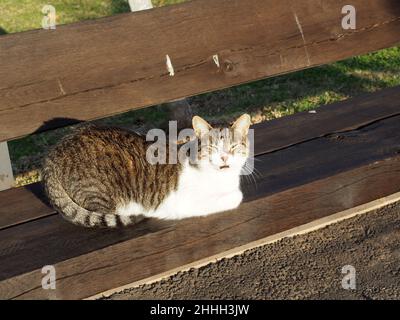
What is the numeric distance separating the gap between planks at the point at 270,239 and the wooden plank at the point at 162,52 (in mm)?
865

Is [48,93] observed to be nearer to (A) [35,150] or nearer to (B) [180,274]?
(B) [180,274]

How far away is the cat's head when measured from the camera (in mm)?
2922

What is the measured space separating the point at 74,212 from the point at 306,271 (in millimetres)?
1240

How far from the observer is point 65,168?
2.81m

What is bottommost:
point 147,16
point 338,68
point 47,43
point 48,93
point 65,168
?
point 65,168

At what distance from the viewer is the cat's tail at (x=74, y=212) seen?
2.68 metres

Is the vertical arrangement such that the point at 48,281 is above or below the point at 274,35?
below

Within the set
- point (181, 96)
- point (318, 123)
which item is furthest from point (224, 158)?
point (318, 123)

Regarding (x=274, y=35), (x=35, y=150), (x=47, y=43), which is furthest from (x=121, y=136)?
(x=35, y=150)

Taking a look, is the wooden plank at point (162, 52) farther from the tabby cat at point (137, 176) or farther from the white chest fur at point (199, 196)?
the white chest fur at point (199, 196)

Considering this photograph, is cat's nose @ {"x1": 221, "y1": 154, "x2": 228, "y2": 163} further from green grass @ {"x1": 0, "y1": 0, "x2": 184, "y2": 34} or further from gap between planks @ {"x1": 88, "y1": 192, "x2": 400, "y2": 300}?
green grass @ {"x1": 0, "y1": 0, "x2": 184, "y2": 34}

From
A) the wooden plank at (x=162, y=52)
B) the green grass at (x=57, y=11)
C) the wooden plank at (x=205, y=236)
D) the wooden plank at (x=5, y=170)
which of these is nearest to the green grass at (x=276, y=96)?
the wooden plank at (x=5, y=170)
